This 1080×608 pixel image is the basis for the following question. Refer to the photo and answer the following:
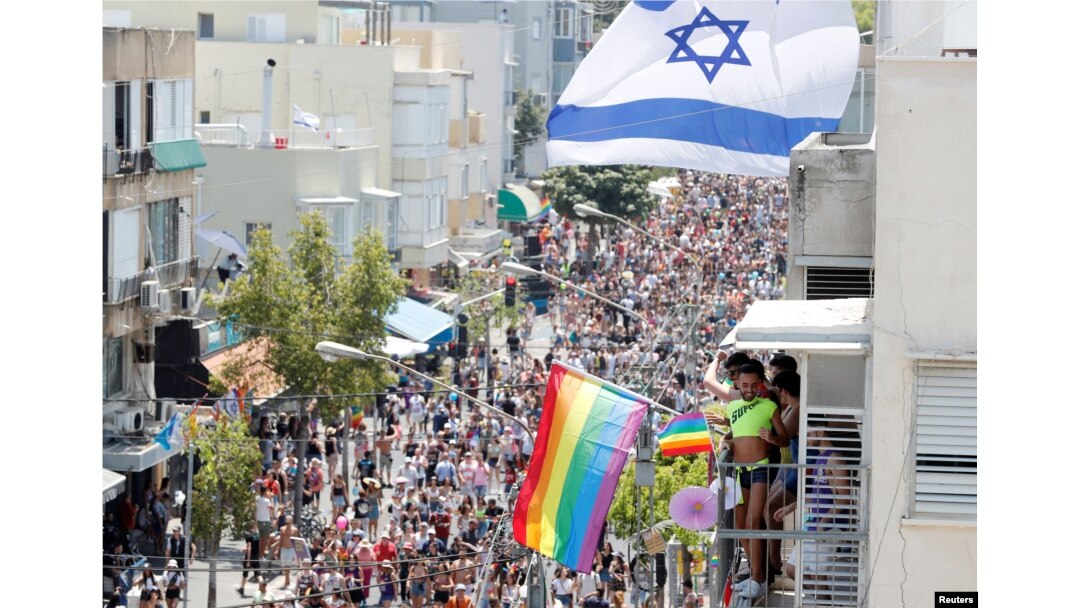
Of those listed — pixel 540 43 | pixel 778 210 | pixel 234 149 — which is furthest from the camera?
pixel 540 43

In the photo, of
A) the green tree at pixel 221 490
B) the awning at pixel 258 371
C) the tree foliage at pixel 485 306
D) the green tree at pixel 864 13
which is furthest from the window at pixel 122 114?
the green tree at pixel 864 13

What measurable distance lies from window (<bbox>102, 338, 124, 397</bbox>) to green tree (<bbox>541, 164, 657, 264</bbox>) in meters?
39.1

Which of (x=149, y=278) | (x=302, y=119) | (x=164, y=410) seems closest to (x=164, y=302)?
(x=149, y=278)

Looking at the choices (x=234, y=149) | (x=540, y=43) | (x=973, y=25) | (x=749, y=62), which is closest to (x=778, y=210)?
(x=234, y=149)

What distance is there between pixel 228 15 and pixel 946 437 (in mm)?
47786

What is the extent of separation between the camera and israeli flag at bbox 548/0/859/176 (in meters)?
16.2

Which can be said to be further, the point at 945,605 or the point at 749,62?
the point at 749,62

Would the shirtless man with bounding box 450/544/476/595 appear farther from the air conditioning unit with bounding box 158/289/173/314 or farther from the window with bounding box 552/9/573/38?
the window with bounding box 552/9/573/38

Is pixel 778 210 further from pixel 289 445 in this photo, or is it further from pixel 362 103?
pixel 289 445

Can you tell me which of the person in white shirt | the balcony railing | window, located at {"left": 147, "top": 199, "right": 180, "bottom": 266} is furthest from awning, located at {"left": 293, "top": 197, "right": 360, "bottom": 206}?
the person in white shirt

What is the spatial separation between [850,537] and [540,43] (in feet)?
321

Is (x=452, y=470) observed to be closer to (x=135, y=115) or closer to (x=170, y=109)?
(x=135, y=115)
